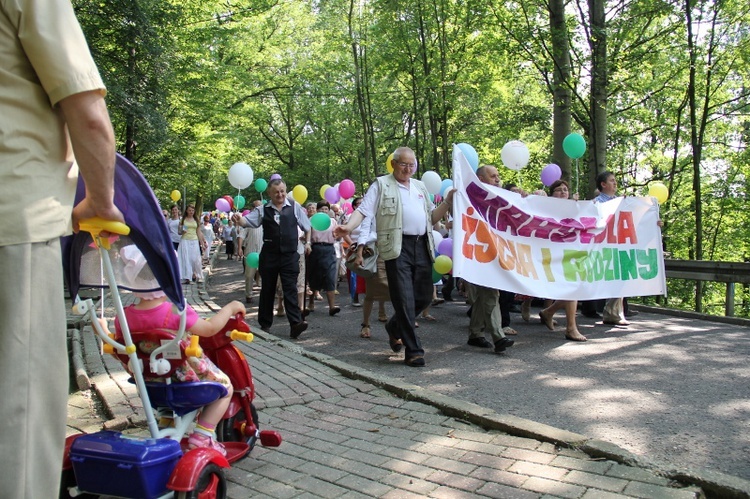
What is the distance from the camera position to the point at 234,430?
12.5ft

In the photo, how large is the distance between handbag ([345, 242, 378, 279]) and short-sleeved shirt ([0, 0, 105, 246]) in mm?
4988

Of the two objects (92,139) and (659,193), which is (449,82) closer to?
(659,193)

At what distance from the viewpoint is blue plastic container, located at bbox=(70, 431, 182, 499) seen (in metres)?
2.74

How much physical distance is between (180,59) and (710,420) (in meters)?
17.2

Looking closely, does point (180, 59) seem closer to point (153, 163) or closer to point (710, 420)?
point (153, 163)

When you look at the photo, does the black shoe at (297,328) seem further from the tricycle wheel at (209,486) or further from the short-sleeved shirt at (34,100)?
the short-sleeved shirt at (34,100)

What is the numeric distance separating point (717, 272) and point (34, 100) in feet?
36.0

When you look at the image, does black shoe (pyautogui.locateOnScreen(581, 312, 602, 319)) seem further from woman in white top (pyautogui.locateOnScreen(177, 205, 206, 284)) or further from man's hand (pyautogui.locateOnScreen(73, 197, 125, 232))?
woman in white top (pyautogui.locateOnScreen(177, 205, 206, 284))

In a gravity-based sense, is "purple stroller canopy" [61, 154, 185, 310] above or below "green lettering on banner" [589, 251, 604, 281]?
above

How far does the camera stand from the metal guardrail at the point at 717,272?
33.1 ft

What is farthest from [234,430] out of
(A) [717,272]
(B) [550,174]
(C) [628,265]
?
(A) [717,272]

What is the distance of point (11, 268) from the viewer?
1.83m

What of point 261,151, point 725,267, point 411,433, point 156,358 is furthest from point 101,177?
point 261,151

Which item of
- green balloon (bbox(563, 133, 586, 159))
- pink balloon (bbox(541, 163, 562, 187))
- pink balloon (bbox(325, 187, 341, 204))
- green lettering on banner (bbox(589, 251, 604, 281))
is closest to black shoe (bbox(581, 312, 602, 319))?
green lettering on banner (bbox(589, 251, 604, 281))
